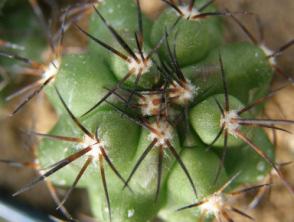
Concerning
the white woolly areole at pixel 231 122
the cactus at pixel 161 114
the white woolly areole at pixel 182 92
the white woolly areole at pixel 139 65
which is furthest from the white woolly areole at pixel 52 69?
the white woolly areole at pixel 231 122

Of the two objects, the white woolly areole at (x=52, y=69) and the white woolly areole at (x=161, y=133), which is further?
the white woolly areole at (x=52, y=69)

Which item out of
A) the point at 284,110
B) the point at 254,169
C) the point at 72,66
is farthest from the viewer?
the point at 284,110

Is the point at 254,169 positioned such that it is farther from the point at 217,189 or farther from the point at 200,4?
the point at 200,4

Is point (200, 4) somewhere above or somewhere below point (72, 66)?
above

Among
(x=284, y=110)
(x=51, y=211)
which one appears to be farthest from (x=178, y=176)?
(x=51, y=211)

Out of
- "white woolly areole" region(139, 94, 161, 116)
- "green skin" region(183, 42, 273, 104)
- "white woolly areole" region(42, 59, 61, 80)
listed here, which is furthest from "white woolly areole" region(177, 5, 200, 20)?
"white woolly areole" region(42, 59, 61, 80)

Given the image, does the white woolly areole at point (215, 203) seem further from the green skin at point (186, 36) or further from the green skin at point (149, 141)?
the green skin at point (186, 36)
